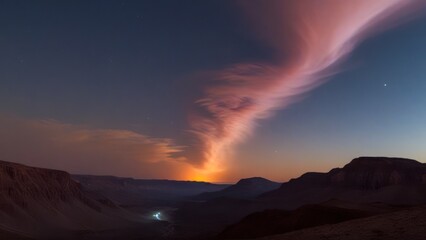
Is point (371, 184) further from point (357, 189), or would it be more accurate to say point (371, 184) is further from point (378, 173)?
point (378, 173)

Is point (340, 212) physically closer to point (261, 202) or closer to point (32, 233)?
point (32, 233)

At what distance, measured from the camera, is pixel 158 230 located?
12256 cm

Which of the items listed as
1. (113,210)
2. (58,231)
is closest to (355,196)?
(113,210)

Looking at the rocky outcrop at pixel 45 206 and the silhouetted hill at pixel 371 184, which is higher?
the silhouetted hill at pixel 371 184

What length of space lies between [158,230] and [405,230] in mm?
105897

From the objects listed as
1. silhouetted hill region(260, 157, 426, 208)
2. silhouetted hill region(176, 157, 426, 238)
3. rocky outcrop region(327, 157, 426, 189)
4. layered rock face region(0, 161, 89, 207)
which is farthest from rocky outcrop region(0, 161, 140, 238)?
rocky outcrop region(327, 157, 426, 189)

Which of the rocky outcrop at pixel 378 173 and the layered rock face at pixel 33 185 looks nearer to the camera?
the layered rock face at pixel 33 185

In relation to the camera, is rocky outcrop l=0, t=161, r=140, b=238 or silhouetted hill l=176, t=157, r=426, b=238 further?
silhouetted hill l=176, t=157, r=426, b=238

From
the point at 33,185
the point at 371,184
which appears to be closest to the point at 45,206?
the point at 33,185

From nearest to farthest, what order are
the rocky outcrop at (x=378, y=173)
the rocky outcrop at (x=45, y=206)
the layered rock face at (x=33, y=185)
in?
the rocky outcrop at (x=45, y=206)
the layered rock face at (x=33, y=185)
the rocky outcrop at (x=378, y=173)

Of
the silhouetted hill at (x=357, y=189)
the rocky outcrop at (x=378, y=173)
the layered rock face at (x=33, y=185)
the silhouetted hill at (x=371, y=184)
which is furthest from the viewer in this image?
the rocky outcrop at (x=378, y=173)

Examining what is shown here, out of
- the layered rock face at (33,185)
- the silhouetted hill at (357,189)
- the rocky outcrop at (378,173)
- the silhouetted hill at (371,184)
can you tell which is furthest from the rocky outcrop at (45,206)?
the rocky outcrop at (378,173)

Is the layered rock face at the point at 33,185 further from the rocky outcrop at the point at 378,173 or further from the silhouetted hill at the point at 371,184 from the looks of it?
the rocky outcrop at the point at 378,173

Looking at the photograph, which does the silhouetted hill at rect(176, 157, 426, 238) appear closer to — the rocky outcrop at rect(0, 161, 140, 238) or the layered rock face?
the rocky outcrop at rect(0, 161, 140, 238)
